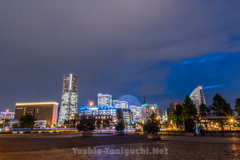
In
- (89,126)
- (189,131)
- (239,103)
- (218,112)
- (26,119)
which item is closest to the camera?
(189,131)

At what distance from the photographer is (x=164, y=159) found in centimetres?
934

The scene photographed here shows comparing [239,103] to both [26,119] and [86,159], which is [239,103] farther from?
[26,119]

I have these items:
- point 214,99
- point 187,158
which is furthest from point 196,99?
point 187,158

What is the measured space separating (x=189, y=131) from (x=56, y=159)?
30066mm

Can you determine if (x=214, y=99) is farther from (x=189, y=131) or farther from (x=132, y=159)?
(x=132, y=159)

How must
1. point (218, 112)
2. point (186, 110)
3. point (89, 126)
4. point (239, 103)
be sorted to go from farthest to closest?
point (218, 112) < point (239, 103) < point (186, 110) < point (89, 126)

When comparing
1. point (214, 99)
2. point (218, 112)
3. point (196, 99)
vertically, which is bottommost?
point (218, 112)

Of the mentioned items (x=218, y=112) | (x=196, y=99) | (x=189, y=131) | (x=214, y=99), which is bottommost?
(x=189, y=131)

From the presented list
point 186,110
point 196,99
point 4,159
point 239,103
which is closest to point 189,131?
point 186,110

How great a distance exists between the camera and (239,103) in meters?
57.5

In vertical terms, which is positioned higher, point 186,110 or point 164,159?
point 186,110

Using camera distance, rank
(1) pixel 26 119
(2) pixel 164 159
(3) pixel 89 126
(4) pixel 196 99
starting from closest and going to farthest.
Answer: (2) pixel 164 159
(3) pixel 89 126
(1) pixel 26 119
(4) pixel 196 99

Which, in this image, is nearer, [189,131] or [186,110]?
[189,131]

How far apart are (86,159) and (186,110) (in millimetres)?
40424
